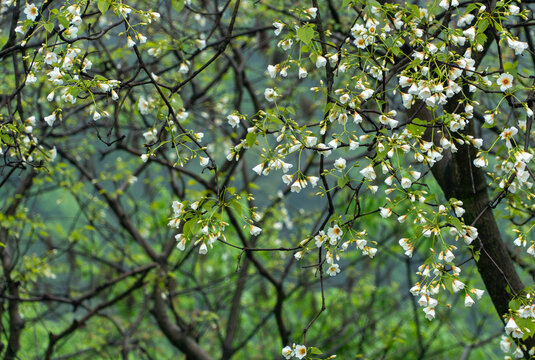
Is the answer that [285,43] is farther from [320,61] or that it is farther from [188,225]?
[188,225]

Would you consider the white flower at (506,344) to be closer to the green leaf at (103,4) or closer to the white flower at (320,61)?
the white flower at (320,61)

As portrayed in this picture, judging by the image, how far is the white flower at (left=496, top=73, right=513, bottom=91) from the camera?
200 centimetres

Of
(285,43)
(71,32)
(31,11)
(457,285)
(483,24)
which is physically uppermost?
(31,11)

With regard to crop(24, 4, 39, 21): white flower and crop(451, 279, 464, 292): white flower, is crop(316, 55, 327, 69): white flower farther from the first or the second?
crop(24, 4, 39, 21): white flower

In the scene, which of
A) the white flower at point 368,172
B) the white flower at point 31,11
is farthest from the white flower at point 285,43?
the white flower at point 31,11

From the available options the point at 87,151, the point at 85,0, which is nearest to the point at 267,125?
the point at 85,0

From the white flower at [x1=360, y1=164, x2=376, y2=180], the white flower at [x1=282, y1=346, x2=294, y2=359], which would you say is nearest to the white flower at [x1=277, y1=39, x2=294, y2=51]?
the white flower at [x1=360, y1=164, x2=376, y2=180]

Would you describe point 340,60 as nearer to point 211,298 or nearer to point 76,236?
point 76,236

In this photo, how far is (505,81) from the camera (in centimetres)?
201

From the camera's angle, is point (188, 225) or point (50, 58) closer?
point (188, 225)

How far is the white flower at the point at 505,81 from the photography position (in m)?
2.00

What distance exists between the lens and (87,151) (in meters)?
5.46

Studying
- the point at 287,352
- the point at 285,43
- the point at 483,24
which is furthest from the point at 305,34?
the point at 287,352

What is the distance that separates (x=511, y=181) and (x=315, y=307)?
16.6ft
